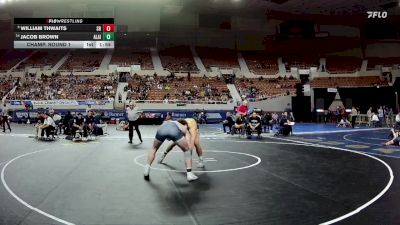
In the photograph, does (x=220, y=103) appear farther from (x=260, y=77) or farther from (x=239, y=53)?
(x=239, y=53)

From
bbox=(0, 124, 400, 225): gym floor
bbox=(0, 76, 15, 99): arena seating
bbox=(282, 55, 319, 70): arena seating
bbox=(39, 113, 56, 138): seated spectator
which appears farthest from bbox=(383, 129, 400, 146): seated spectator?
bbox=(0, 76, 15, 99): arena seating

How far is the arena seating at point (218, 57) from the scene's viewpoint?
43.0m

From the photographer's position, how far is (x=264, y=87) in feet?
123

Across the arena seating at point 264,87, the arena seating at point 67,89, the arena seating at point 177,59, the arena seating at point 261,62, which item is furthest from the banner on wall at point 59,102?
the arena seating at point 261,62

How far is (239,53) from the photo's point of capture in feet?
152

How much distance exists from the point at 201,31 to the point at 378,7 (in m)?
19.7

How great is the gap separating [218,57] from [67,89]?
18.8 m

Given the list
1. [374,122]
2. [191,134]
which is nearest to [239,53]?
[374,122]

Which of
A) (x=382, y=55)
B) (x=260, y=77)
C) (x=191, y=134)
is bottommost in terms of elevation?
(x=191, y=134)

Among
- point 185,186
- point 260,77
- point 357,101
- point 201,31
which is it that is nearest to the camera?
point 185,186

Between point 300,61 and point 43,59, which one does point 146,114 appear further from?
point 300,61

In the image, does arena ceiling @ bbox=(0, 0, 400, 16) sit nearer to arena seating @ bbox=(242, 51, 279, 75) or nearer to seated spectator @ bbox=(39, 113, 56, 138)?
arena seating @ bbox=(242, 51, 279, 75)

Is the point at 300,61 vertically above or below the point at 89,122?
above
